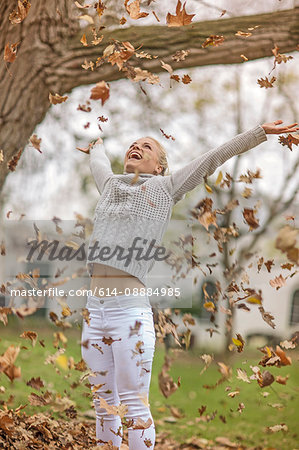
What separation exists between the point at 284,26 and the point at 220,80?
2.22 m

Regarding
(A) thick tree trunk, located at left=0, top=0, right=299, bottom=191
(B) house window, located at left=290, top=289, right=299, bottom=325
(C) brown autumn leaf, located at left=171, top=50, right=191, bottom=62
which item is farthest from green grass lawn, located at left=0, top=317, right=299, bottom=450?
(C) brown autumn leaf, located at left=171, top=50, right=191, bottom=62

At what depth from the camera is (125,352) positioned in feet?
5.18

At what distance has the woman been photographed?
1596 millimetres

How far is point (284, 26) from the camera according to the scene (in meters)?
2.62

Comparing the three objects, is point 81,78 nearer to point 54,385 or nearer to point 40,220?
point 40,220

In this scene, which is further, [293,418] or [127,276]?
[293,418]

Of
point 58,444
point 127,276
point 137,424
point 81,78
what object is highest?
point 81,78

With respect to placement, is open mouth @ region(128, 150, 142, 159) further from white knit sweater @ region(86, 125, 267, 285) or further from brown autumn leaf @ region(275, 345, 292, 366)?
brown autumn leaf @ region(275, 345, 292, 366)

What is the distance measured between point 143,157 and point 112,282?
441mm

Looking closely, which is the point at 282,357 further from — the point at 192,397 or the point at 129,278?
the point at 192,397

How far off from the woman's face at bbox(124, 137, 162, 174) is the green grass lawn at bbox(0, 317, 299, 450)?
1.79 meters

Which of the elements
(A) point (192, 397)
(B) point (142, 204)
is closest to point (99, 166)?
(B) point (142, 204)

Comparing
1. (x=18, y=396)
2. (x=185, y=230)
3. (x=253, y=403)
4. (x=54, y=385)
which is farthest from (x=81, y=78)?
(x=253, y=403)

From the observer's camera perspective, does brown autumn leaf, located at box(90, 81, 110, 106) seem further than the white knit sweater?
Yes
